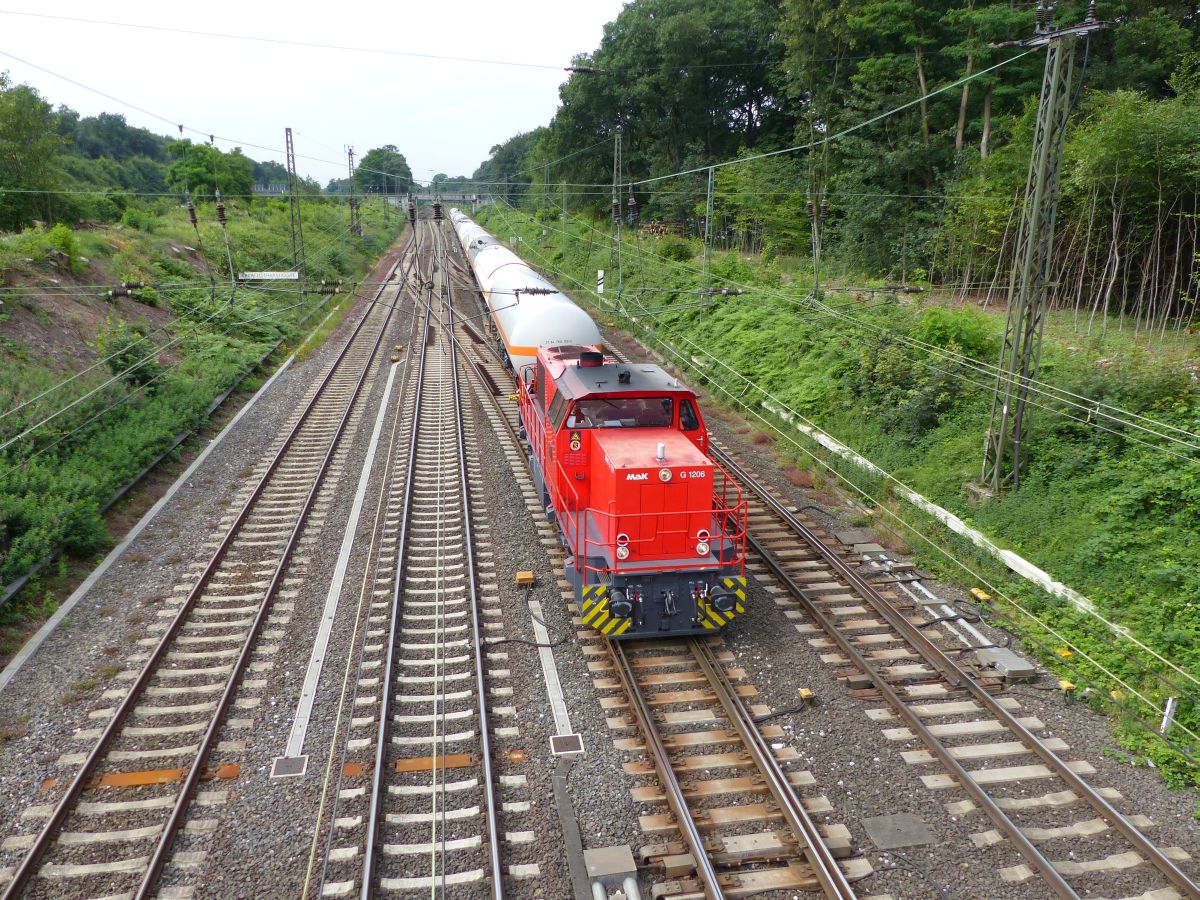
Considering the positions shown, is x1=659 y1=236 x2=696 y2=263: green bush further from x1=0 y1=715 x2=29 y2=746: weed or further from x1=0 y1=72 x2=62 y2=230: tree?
x1=0 y1=715 x2=29 y2=746: weed

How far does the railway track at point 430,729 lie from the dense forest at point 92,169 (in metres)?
24.9

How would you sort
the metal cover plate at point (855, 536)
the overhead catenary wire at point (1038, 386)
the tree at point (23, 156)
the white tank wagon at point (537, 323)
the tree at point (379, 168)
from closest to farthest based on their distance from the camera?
the overhead catenary wire at point (1038, 386), the metal cover plate at point (855, 536), the white tank wagon at point (537, 323), the tree at point (23, 156), the tree at point (379, 168)

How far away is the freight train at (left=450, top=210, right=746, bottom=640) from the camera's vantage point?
9672 millimetres

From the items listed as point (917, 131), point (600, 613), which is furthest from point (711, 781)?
point (917, 131)

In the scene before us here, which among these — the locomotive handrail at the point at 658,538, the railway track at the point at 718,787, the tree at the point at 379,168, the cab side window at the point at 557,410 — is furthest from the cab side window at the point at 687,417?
the tree at the point at 379,168

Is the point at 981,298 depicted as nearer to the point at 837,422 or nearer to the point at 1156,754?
the point at 837,422

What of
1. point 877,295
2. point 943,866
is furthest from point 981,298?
point 943,866

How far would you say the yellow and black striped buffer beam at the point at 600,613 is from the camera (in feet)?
31.9

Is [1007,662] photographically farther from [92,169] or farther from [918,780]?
[92,169]

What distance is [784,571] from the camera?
12.4 m

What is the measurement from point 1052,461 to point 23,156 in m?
37.3

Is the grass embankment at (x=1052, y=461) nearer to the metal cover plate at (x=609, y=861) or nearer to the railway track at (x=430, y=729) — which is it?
the metal cover plate at (x=609, y=861)

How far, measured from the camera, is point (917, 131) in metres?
30.8

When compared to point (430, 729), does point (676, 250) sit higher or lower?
higher
